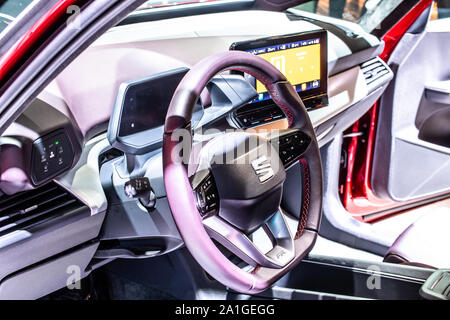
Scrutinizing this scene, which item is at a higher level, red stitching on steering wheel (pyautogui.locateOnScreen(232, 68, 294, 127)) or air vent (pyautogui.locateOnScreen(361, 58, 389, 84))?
red stitching on steering wheel (pyautogui.locateOnScreen(232, 68, 294, 127))

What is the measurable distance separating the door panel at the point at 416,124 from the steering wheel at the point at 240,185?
1.13 meters

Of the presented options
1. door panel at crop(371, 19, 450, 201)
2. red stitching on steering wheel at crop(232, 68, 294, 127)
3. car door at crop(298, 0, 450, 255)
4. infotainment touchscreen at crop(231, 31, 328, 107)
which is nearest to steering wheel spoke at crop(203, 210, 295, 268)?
red stitching on steering wheel at crop(232, 68, 294, 127)

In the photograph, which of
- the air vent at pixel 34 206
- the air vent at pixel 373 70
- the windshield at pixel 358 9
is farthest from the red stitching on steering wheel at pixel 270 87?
the windshield at pixel 358 9

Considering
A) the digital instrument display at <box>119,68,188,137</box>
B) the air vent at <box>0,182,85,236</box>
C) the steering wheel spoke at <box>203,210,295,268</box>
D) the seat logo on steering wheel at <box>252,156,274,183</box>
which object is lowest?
the steering wheel spoke at <box>203,210,295,268</box>

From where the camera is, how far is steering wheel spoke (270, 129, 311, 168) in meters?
1.14

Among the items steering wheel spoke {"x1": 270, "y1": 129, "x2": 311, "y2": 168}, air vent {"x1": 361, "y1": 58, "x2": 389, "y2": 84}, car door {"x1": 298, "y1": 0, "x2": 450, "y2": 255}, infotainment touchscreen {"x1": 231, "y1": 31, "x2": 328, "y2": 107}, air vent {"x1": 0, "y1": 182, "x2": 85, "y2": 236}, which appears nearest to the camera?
air vent {"x1": 0, "y1": 182, "x2": 85, "y2": 236}

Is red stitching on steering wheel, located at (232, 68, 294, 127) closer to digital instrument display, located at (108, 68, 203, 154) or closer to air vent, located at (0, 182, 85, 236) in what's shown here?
digital instrument display, located at (108, 68, 203, 154)

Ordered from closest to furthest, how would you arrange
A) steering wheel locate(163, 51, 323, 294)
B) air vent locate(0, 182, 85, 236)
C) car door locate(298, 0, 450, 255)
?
steering wheel locate(163, 51, 323, 294) < air vent locate(0, 182, 85, 236) < car door locate(298, 0, 450, 255)

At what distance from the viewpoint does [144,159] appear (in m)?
1.25

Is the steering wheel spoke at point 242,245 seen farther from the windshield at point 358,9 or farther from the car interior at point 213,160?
the windshield at point 358,9

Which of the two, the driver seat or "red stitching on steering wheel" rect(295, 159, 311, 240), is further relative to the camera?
the driver seat

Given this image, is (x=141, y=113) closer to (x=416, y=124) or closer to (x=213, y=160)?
(x=213, y=160)
